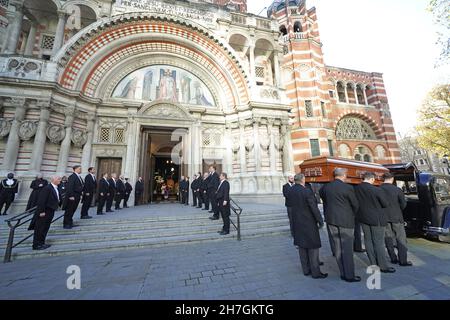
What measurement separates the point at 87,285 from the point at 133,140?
9.07m

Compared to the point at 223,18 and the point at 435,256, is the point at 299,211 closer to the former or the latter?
the point at 435,256

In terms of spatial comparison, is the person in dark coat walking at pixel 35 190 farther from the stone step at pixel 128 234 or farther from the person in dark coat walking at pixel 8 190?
the stone step at pixel 128 234

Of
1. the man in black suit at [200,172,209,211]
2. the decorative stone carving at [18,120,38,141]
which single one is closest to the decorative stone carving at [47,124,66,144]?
the decorative stone carving at [18,120,38,141]

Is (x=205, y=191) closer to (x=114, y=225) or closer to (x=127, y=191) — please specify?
(x=114, y=225)

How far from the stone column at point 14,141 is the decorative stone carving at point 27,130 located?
0.15 m

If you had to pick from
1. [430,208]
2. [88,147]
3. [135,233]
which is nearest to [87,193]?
[135,233]

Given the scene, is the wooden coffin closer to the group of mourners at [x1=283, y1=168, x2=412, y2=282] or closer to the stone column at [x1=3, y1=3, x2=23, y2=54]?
the group of mourners at [x1=283, y1=168, x2=412, y2=282]

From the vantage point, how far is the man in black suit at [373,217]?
11.3ft

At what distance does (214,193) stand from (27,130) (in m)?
9.01

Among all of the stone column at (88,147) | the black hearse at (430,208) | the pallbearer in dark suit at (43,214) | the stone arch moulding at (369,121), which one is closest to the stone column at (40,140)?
the stone column at (88,147)

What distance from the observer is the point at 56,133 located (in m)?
8.95

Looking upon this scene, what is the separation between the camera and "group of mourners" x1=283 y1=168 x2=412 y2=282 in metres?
2.98

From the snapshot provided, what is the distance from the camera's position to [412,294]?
2.47 meters

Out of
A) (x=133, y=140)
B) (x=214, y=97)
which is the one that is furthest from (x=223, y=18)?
(x=133, y=140)
